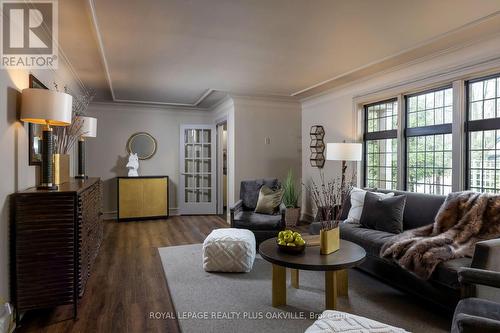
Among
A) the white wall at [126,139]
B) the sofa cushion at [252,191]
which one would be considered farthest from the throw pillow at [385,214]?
the white wall at [126,139]

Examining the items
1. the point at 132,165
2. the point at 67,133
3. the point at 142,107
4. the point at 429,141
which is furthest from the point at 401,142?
the point at 142,107

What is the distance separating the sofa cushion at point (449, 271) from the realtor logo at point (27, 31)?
3418mm

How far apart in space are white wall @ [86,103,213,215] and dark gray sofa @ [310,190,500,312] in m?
4.01

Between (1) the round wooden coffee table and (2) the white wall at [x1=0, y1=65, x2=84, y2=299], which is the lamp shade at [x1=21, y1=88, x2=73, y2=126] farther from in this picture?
(1) the round wooden coffee table

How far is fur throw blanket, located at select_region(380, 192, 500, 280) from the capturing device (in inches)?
98.8

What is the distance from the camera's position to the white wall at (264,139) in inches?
228

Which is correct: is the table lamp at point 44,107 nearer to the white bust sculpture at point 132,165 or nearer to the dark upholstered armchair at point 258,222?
the dark upholstered armchair at point 258,222

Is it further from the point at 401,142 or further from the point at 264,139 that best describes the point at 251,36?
the point at 264,139

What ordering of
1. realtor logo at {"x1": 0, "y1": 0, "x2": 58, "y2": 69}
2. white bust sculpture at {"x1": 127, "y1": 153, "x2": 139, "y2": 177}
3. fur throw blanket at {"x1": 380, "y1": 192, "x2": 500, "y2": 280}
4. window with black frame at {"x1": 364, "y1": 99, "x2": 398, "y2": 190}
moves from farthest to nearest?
white bust sculpture at {"x1": 127, "y1": 153, "x2": 139, "y2": 177}, window with black frame at {"x1": 364, "y1": 99, "x2": 398, "y2": 190}, fur throw blanket at {"x1": 380, "y1": 192, "x2": 500, "y2": 280}, realtor logo at {"x1": 0, "y1": 0, "x2": 58, "y2": 69}

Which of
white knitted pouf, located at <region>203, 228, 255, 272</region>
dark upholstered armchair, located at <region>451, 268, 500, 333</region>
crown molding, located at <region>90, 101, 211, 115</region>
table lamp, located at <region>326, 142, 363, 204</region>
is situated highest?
crown molding, located at <region>90, 101, 211, 115</region>

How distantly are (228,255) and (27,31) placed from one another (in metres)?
2.68

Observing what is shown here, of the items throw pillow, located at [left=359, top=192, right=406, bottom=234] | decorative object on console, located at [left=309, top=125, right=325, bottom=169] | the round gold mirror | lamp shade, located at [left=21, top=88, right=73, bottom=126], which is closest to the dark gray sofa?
throw pillow, located at [left=359, top=192, right=406, bottom=234]

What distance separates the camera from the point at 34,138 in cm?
274

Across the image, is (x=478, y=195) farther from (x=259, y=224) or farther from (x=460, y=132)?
(x=259, y=224)
